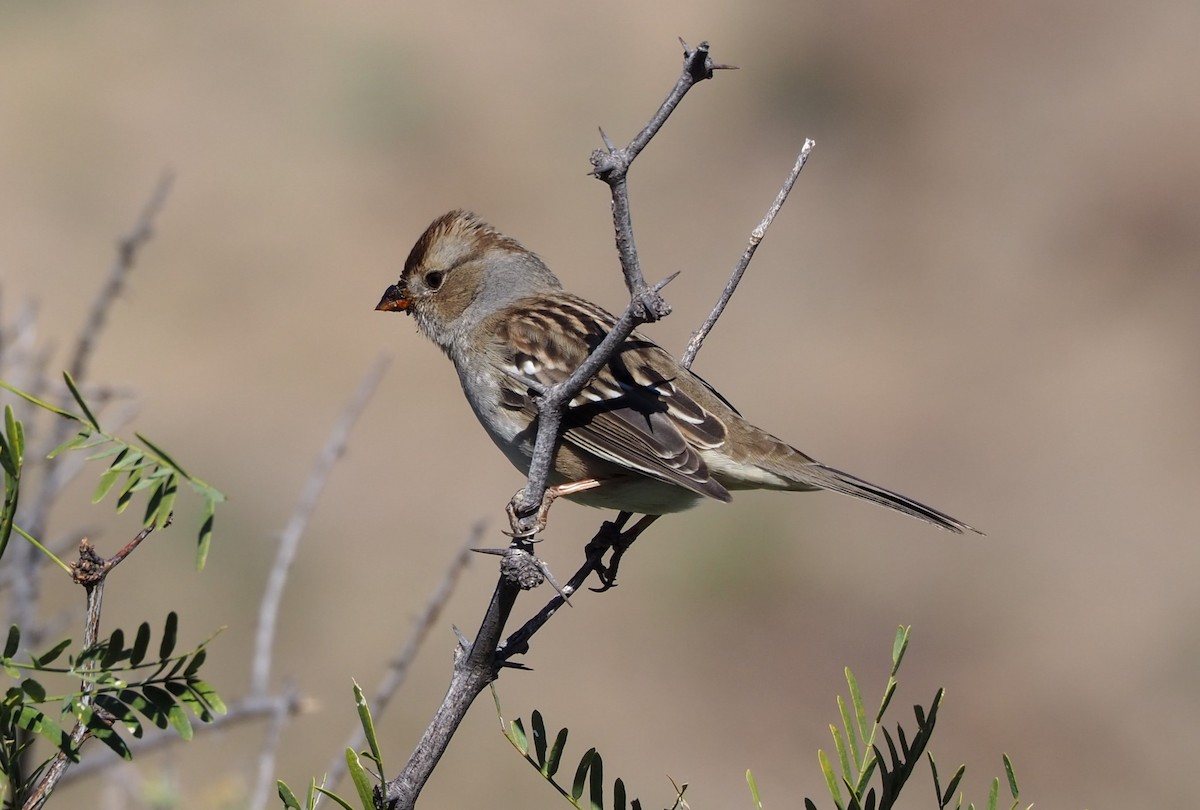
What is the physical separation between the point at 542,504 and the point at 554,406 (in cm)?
46

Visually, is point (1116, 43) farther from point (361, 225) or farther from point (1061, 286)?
point (361, 225)

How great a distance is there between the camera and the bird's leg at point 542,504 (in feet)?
9.43

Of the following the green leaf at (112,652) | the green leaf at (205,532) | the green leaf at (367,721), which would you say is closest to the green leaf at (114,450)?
the green leaf at (205,532)

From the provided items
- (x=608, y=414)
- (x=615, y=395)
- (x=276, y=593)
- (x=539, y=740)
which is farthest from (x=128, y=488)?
(x=615, y=395)

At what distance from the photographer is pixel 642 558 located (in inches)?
472

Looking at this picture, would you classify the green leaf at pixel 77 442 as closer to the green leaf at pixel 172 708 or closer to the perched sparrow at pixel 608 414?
the green leaf at pixel 172 708

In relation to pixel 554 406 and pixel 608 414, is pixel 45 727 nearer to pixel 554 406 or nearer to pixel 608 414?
pixel 554 406

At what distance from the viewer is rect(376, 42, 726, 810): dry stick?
2.38 meters

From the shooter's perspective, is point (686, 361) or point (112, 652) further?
point (686, 361)

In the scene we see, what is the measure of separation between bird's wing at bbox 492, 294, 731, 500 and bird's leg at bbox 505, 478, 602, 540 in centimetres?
13

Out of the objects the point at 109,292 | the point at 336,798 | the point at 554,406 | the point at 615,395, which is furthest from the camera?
the point at 615,395

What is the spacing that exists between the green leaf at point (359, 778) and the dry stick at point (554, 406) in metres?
0.15

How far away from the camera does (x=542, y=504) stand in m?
3.16

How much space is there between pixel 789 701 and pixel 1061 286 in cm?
644
